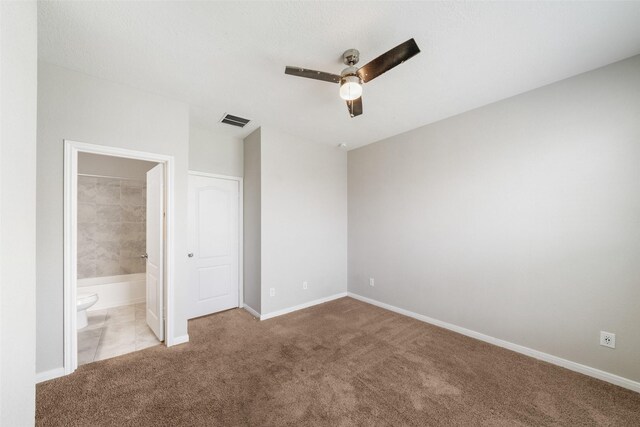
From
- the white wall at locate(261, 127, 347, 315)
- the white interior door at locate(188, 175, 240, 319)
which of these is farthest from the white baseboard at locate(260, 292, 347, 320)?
the white interior door at locate(188, 175, 240, 319)

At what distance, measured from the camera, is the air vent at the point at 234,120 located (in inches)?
128

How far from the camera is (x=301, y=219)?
13.2ft

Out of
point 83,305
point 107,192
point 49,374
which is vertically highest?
point 107,192

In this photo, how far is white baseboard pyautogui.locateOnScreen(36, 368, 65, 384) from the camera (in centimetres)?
210

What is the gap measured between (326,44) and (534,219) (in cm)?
265

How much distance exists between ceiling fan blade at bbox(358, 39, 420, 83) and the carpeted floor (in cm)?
254

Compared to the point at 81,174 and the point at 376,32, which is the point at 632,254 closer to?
the point at 376,32

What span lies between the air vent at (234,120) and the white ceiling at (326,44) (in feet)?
1.35

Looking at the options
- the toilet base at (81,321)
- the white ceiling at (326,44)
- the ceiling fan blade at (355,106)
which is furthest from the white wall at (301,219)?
the toilet base at (81,321)

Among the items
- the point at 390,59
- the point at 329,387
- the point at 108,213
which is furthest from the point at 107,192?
the point at 390,59

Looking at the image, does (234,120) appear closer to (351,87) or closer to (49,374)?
(351,87)
